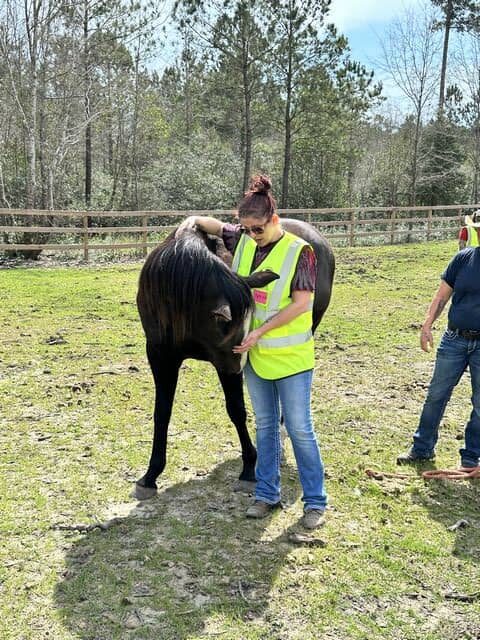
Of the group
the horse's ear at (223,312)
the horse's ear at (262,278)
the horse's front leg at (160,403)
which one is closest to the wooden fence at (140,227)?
the horse's front leg at (160,403)

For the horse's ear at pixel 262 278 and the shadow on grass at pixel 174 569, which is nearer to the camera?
the shadow on grass at pixel 174 569

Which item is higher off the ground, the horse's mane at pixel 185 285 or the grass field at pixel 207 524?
the horse's mane at pixel 185 285

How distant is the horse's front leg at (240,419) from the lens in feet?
→ 10.1

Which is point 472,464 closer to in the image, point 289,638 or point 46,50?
point 289,638

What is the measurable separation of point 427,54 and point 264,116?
626cm

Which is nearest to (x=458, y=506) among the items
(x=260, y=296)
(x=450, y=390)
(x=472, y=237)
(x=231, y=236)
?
(x=450, y=390)

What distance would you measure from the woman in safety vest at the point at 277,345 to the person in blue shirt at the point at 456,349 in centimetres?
106

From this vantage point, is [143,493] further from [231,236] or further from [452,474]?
[452,474]

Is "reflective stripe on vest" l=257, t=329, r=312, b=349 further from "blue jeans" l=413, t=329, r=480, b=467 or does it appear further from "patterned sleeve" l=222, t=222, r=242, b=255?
"blue jeans" l=413, t=329, r=480, b=467

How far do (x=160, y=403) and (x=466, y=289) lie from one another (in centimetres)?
189

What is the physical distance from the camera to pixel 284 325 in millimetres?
2682

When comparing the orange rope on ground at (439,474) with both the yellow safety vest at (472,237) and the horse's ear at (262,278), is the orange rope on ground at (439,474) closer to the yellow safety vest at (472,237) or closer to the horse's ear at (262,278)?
the yellow safety vest at (472,237)

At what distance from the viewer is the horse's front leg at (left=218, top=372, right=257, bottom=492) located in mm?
3092

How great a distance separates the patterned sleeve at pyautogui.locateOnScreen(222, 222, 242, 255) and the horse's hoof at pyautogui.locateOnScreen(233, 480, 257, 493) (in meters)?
1.36
